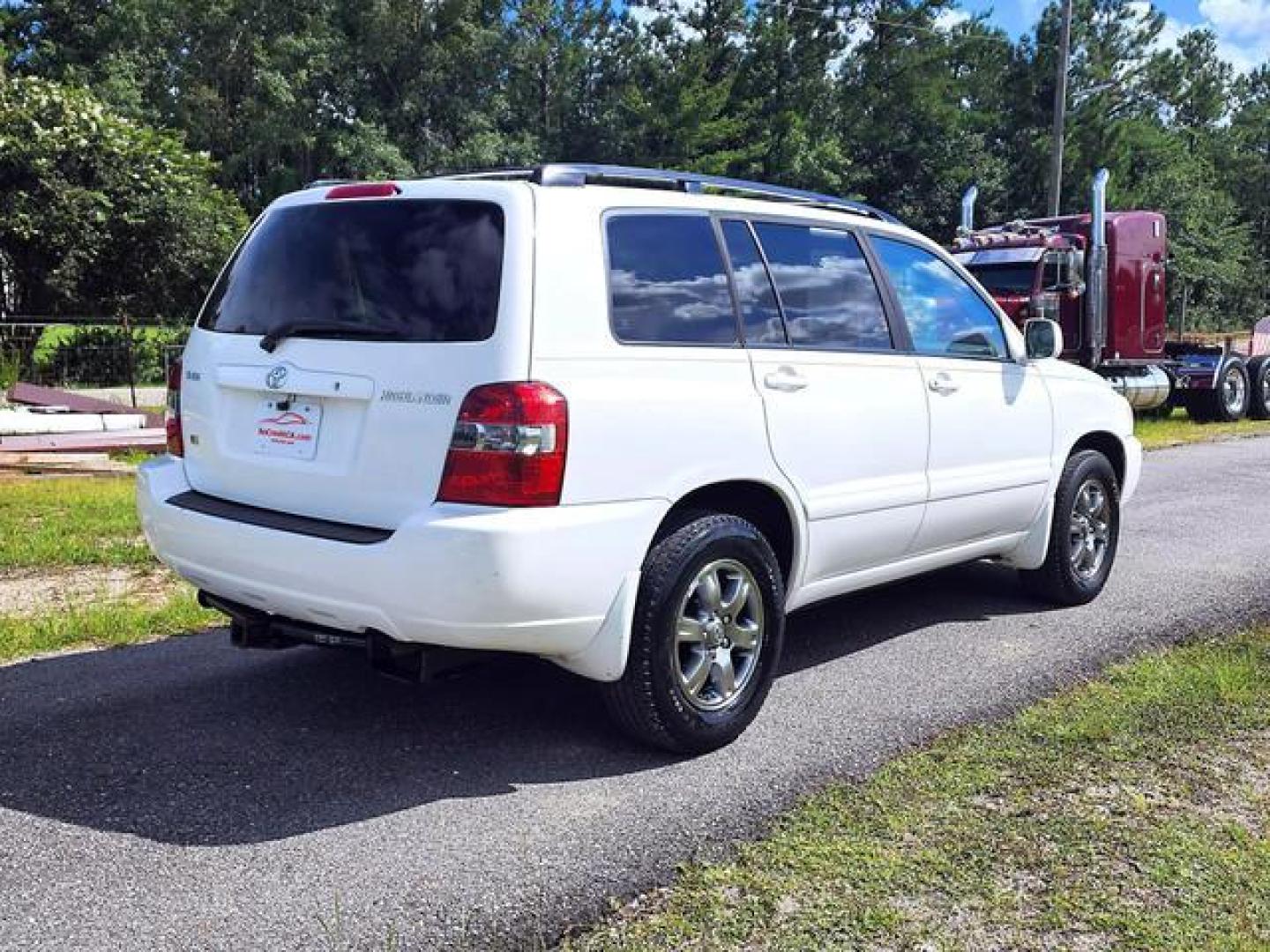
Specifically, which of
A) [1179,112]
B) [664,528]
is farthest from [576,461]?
[1179,112]

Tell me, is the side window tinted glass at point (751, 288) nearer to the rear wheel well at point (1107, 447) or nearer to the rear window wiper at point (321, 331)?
the rear window wiper at point (321, 331)

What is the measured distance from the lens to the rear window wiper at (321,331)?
3.74 metres

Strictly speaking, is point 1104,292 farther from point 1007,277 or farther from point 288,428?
point 288,428

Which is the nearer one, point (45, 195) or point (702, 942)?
point (702, 942)

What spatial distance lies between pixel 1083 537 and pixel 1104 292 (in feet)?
37.0

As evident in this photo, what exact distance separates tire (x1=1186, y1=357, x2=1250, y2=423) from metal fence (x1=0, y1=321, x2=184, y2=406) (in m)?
15.8

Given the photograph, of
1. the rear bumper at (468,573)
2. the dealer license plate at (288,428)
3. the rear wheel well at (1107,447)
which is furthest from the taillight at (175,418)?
the rear wheel well at (1107,447)

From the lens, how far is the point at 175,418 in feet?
14.6

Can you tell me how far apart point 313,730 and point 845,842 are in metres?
1.97

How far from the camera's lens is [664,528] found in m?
3.97

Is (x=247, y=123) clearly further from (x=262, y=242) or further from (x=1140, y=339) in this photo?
(x=262, y=242)

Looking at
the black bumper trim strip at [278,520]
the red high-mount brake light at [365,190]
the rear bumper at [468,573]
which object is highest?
the red high-mount brake light at [365,190]

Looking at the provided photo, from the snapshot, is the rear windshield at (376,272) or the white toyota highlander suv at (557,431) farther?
the rear windshield at (376,272)

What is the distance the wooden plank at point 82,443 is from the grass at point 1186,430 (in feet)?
37.8
